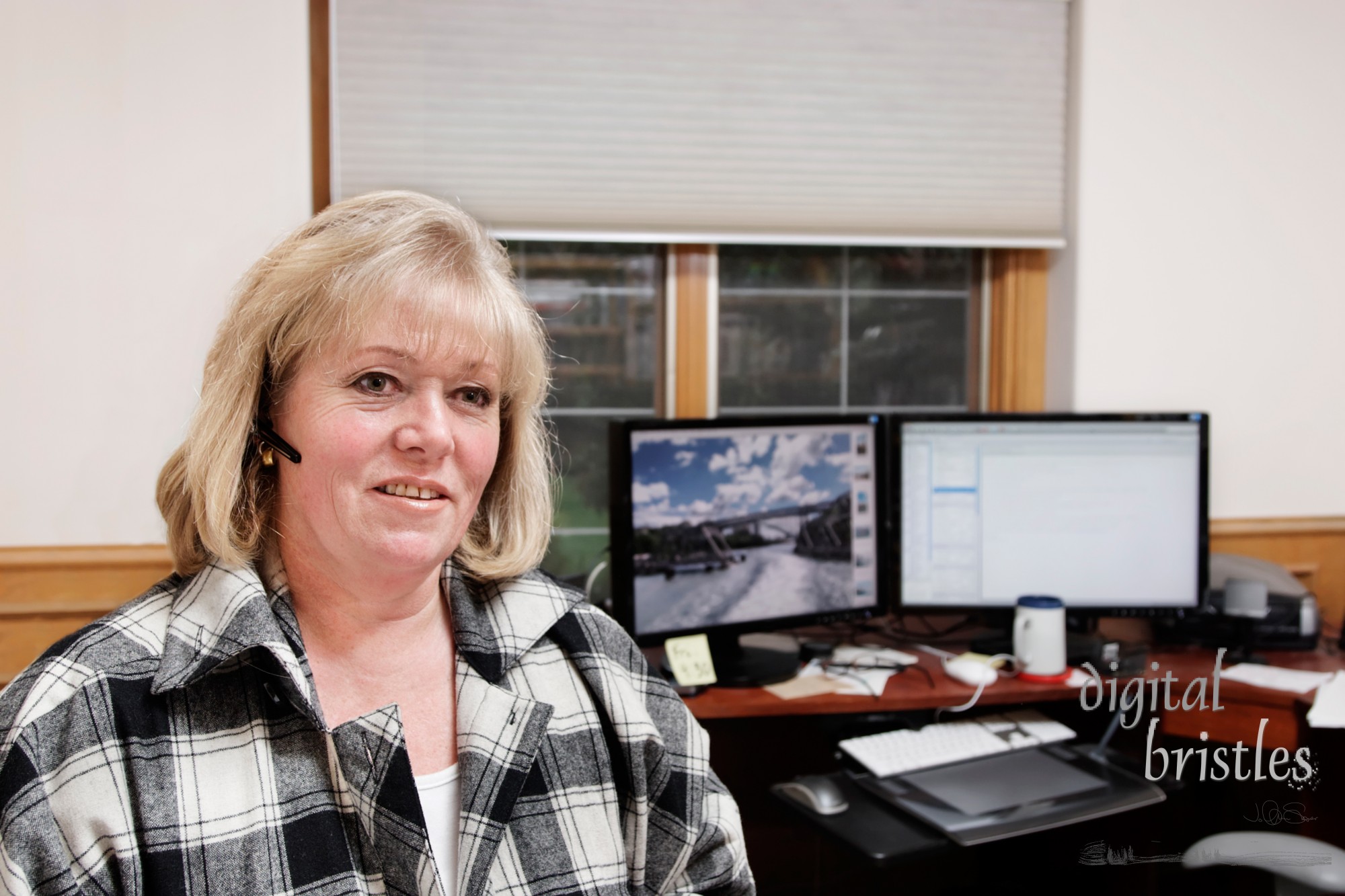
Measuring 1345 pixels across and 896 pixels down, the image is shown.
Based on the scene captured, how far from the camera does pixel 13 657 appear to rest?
1.93 meters

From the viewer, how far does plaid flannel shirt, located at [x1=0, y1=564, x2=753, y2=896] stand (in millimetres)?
837

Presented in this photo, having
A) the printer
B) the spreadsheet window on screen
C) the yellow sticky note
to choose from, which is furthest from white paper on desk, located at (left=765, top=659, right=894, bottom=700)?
the printer

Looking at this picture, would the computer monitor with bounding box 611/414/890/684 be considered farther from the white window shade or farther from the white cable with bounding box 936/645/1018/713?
the white window shade

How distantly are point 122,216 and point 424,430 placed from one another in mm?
1325

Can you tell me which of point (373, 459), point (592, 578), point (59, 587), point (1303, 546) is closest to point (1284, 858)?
point (373, 459)

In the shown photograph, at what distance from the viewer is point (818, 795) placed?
1.54m

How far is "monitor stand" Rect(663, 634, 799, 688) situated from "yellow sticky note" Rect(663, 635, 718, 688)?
0.08ft

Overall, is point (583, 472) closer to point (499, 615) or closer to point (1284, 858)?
point (499, 615)

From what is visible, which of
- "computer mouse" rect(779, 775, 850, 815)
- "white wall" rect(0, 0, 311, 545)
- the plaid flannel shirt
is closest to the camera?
the plaid flannel shirt

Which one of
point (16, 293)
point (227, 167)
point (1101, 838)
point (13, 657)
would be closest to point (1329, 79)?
point (1101, 838)

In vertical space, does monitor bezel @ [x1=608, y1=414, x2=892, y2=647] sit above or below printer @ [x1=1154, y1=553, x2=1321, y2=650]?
above

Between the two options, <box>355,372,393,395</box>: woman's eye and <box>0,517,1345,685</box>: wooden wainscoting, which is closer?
<box>355,372,393,395</box>: woman's eye

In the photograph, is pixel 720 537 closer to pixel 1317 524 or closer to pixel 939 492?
pixel 939 492

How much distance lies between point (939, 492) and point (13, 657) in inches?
74.7
